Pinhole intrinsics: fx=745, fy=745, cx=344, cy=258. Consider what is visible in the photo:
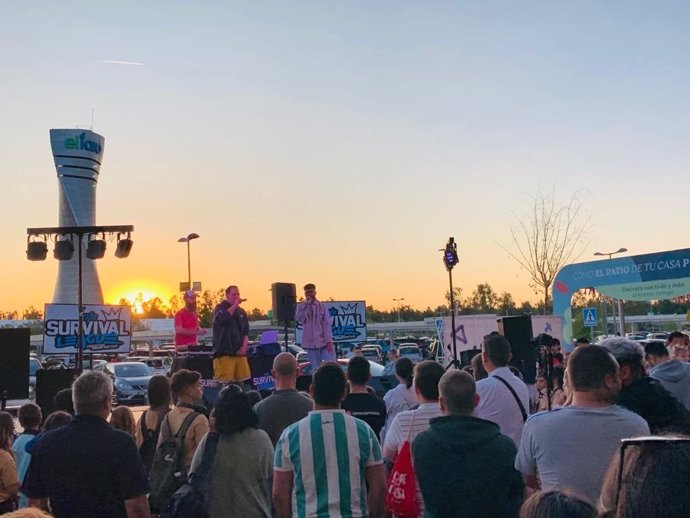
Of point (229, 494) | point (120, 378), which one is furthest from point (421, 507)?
point (120, 378)

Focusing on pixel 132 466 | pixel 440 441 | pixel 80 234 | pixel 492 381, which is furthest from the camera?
pixel 80 234

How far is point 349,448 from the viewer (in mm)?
4316

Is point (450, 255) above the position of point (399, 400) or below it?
above

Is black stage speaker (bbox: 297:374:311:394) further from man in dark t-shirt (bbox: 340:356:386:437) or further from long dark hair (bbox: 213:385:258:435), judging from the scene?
long dark hair (bbox: 213:385:258:435)

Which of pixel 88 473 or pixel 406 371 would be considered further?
pixel 406 371

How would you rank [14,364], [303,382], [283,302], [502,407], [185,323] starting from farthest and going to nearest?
[283,302] < [185,323] < [14,364] < [303,382] < [502,407]

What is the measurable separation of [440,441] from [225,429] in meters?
1.53

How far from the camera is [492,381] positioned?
563 cm

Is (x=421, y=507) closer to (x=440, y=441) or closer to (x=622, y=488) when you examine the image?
(x=440, y=441)

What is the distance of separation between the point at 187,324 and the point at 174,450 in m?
7.15

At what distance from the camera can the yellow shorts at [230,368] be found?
10.9 meters

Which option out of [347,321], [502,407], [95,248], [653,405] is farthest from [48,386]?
[347,321]

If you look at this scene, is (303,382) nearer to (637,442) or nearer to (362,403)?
(362,403)

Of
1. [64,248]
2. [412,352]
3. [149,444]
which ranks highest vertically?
[64,248]
